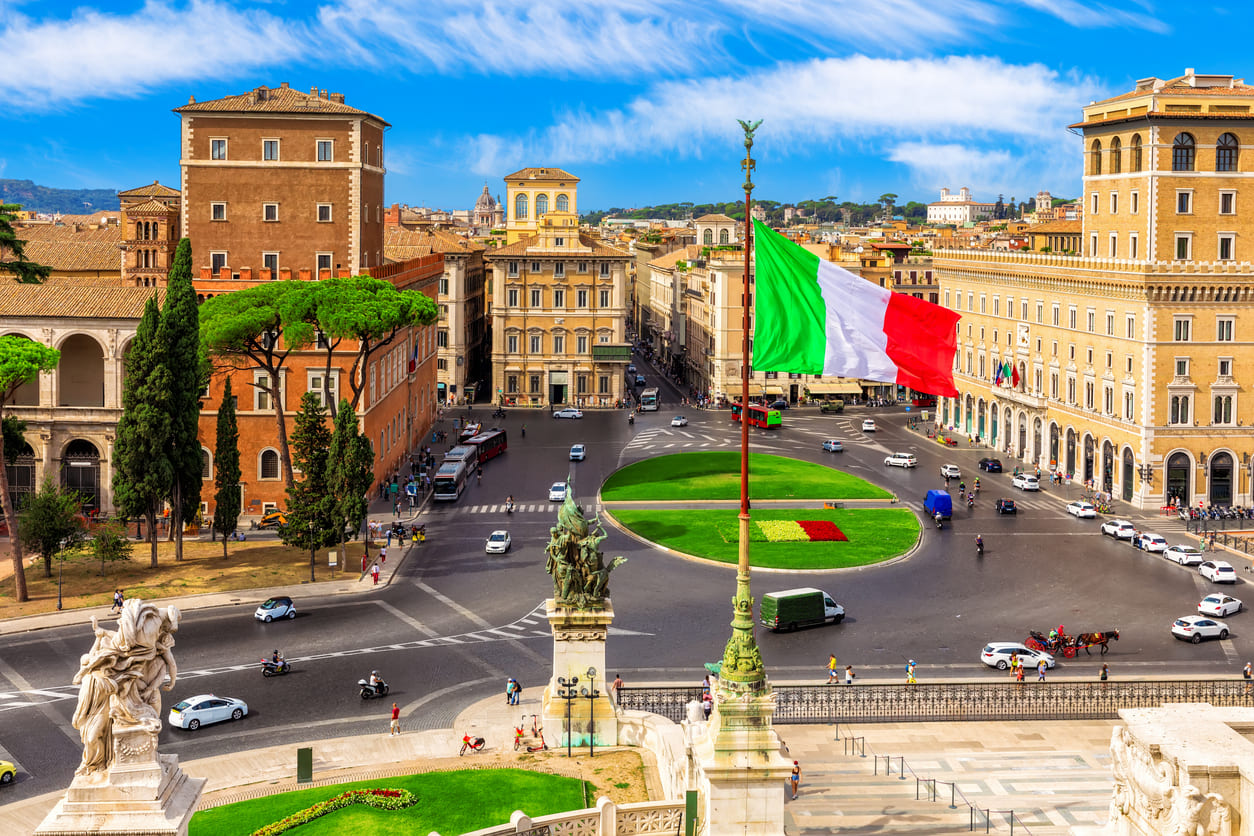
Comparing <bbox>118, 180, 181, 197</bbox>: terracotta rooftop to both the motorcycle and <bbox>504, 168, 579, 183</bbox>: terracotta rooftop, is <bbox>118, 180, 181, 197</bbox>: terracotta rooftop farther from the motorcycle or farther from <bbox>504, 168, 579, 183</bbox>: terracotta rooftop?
the motorcycle

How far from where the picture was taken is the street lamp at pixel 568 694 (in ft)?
105

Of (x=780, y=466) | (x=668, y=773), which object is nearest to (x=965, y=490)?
(x=780, y=466)

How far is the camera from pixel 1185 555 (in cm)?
6062

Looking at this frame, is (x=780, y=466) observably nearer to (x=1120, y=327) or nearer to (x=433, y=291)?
(x=1120, y=327)

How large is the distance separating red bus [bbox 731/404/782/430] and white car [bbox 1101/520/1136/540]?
128ft

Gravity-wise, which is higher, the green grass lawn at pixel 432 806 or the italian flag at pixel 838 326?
the italian flag at pixel 838 326

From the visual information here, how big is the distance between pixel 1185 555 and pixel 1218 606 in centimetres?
949

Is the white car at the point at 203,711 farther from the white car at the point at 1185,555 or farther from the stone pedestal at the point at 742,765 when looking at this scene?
the white car at the point at 1185,555

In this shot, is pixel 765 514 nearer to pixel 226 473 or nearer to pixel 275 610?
pixel 226 473

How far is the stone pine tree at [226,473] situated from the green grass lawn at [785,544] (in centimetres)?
1864

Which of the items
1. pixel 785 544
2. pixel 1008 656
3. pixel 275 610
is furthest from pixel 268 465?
pixel 1008 656

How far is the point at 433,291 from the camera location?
102 meters

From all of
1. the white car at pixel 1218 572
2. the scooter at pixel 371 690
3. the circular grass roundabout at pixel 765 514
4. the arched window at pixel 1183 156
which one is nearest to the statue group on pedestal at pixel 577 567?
the scooter at pixel 371 690

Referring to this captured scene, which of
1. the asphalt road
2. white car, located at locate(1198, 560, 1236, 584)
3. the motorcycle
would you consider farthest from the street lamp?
white car, located at locate(1198, 560, 1236, 584)
